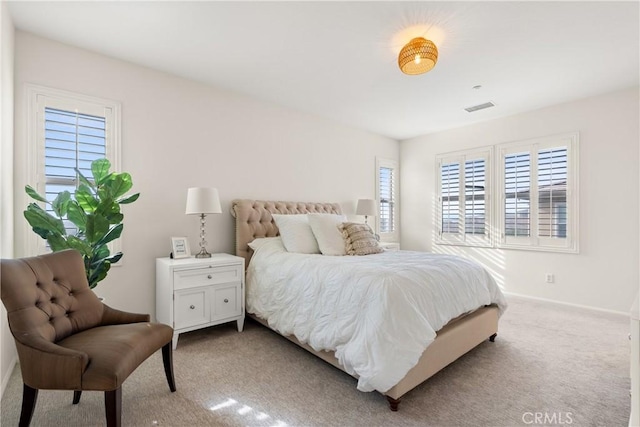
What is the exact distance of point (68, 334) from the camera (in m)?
1.70

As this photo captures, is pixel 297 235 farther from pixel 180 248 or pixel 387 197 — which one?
pixel 387 197

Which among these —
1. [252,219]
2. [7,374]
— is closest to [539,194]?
[252,219]

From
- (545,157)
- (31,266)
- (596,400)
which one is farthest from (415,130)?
(31,266)

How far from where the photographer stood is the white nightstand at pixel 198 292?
8.65ft

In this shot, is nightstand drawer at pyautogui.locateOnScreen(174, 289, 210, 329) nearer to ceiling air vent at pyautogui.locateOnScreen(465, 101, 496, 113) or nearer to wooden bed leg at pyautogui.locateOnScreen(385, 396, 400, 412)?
wooden bed leg at pyautogui.locateOnScreen(385, 396, 400, 412)

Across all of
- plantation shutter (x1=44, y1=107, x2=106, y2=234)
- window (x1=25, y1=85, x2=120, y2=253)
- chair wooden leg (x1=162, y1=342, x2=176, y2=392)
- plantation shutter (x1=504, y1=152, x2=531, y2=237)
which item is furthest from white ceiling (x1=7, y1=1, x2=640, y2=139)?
chair wooden leg (x1=162, y1=342, x2=176, y2=392)

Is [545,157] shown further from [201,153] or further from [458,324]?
[201,153]

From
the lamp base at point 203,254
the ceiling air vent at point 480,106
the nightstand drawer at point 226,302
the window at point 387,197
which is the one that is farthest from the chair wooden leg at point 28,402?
the ceiling air vent at point 480,106

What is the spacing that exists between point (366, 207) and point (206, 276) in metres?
2.72

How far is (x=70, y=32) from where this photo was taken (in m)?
2.44

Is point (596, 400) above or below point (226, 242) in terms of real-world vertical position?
below

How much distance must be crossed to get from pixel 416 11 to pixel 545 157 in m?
3.14

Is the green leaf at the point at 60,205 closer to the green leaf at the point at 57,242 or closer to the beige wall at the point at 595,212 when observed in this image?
the green leaf at the point at 57,242

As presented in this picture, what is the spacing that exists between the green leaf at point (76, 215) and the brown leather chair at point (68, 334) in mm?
409
